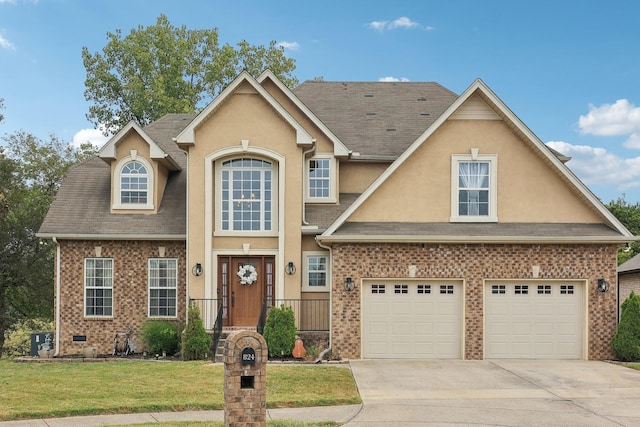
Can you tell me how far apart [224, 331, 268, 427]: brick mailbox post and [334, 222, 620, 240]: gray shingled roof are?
25.5 feet

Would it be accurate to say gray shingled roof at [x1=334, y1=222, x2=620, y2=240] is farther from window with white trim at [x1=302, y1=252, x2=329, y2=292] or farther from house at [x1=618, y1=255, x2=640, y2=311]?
house at [x1=618, y1=255, x2=640, y2=311]

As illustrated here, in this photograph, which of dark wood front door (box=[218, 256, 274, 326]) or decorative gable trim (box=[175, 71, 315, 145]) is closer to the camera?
decorative gable trim (box=[175, 71, 315, 145])

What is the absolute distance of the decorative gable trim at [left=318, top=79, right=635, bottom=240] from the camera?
16.8m

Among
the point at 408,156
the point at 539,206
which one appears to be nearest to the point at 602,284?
the point at 539,206

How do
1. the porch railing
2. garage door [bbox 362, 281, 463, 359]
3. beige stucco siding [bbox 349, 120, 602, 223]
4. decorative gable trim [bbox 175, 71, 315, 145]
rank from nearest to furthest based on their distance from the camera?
garage door [bbox 362, 281, 463, 359]
beige stucco siding [bbox 349, 120, 602, 223]
decorative gable trim [bbox 175, 71, 315, 145]
the porch railing

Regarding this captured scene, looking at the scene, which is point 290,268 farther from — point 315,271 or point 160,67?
point 160,67

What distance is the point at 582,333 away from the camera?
16891 millimetres

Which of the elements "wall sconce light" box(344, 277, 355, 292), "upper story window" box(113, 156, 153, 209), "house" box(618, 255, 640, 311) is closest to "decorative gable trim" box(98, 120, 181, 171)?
"upper story window" box(113, 156, 153, 209)

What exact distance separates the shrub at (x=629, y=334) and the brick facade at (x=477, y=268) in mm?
308

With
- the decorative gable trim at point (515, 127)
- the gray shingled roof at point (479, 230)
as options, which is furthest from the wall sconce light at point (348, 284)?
the decorative gable trim at point (515, 127)

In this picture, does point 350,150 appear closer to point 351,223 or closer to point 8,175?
point 351,223

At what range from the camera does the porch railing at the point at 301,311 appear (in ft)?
59.5

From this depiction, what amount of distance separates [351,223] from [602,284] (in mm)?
6644

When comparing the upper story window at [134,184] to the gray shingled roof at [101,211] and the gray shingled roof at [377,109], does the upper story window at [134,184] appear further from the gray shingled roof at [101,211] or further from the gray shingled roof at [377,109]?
the gray shingled roof at [377,109]
